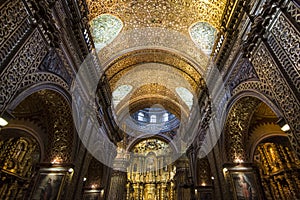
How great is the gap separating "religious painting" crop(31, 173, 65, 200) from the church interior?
0.03 m

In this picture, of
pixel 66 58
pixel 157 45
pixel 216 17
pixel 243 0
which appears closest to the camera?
pixel 243 0

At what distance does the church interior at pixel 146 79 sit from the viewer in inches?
167

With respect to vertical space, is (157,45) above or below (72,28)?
above

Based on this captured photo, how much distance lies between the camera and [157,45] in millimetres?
10492

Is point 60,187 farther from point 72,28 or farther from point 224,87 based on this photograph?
point 224,87

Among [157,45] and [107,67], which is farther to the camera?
[157,45]

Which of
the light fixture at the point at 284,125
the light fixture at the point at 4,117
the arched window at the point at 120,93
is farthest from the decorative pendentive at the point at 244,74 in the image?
the arched window at the point at 120,93

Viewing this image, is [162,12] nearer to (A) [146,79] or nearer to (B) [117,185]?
(A) [146,79]

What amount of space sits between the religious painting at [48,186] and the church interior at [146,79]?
0.11 ft

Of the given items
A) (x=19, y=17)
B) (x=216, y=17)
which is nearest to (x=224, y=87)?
(x=216, y=17)

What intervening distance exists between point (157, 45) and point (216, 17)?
350 centimetres

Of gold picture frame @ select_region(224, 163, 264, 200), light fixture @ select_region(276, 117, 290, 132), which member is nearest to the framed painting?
gold picture frame @ select_region(224, 163, 264, 200)

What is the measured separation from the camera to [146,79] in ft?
44.9

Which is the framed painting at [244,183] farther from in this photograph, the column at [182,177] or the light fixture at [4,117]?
the column at [182,177]
